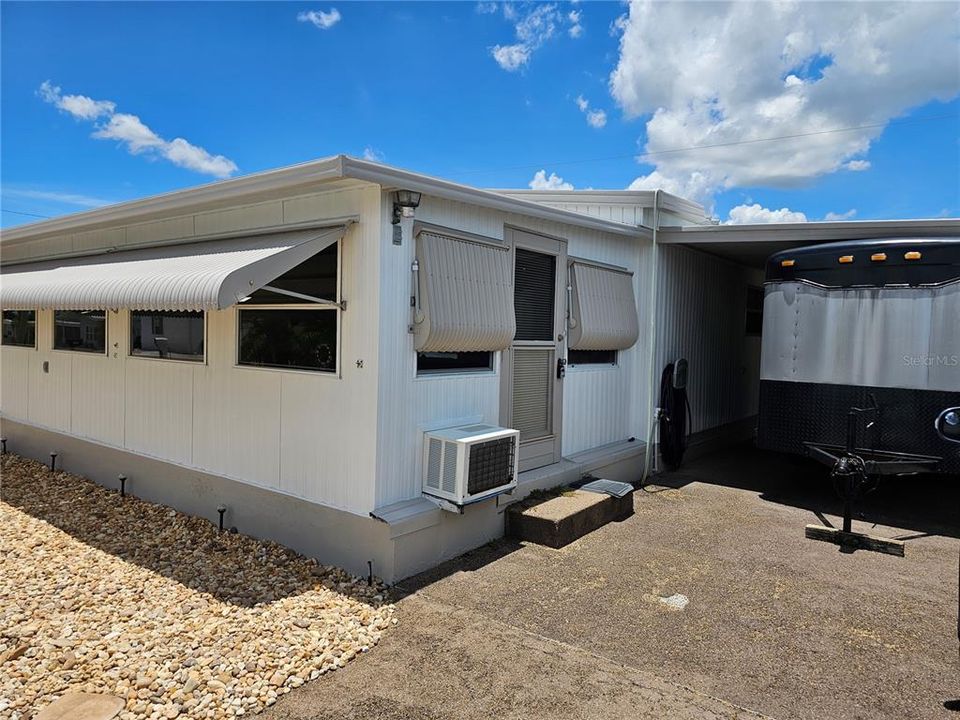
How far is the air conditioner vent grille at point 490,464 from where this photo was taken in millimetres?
4438

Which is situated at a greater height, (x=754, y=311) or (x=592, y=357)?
(x=754, y=311)

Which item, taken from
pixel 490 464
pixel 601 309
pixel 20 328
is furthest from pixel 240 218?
pixel 20 328

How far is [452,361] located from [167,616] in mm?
2461

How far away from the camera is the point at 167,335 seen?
5.83 m

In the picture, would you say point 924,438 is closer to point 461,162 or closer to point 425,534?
point 425,534

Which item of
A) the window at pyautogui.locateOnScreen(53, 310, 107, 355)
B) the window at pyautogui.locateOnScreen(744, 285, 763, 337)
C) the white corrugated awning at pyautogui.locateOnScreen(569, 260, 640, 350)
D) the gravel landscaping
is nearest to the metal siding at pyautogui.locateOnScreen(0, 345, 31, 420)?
the window at pyautogui.locateOnScreen(53, 310, 107, 355)

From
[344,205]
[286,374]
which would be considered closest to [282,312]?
[286,374]

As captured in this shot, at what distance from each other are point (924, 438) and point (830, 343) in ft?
3.57

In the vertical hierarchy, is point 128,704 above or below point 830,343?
below

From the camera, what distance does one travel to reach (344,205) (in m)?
4.31

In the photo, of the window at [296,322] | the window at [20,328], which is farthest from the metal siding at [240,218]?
the window at [20,328]

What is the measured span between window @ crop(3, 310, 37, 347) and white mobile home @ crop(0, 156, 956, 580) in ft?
2.67

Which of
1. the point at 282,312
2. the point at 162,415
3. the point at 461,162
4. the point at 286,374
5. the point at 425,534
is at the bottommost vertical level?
the point at 425,534

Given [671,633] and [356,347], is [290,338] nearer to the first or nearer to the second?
[356,347]
